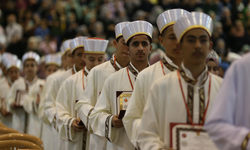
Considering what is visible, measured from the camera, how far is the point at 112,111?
4266 millimetres

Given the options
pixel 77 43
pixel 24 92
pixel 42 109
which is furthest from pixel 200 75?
pixel 24 92

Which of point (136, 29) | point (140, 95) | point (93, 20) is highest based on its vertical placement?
point (93, 20)

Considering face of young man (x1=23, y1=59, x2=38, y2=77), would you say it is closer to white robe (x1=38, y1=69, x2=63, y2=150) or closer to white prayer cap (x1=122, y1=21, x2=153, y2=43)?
white robe (x1=38, y1=69, x2=63, y2=150)

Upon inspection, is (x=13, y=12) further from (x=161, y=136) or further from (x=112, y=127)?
(x=161, y=136)

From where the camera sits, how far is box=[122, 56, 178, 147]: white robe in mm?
3396

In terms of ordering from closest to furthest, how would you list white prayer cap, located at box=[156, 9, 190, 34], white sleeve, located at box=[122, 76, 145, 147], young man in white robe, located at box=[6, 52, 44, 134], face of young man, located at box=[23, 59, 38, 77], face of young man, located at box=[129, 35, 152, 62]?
white sleeve, located at box=[122, 76, 145, 147], white prayer cap, located at box=[156, 9, 190, 34], face of young man, located at box=[129, 35, 152, 62], young man in white robe, located at box=[6, 52, 44, 134], face of young man, located at box=[23, 59, 38, 77]

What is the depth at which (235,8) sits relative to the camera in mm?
15047

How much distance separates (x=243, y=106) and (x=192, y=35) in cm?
71

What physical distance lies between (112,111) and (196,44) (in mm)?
1759

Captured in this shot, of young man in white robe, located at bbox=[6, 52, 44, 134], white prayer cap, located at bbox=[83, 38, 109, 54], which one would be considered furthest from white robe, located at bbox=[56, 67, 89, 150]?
young man in white robe, located at bbox=[6, 52, 44, 134]

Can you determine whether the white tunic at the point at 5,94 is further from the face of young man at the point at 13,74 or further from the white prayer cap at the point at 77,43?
the white prayer cap at the point at 77,43

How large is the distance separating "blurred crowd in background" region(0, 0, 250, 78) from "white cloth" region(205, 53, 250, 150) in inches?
419

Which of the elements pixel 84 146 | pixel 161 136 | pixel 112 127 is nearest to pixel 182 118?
pixel 161 136

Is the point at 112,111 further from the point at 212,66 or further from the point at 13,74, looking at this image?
the point at 13,74
